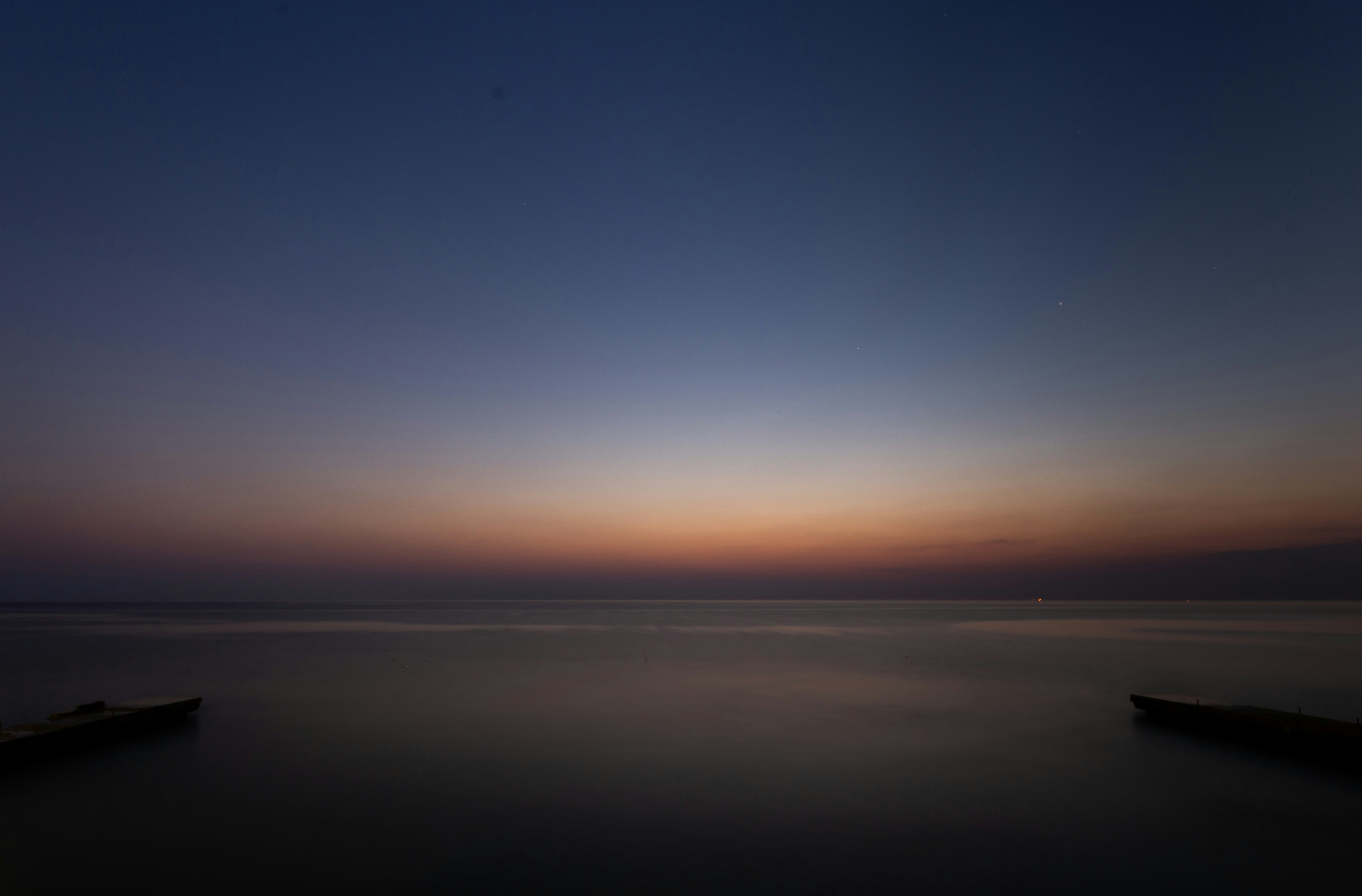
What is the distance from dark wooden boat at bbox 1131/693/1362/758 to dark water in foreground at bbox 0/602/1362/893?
0.57 m

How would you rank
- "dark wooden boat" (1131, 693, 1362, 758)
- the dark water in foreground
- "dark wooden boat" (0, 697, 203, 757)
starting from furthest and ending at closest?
"dark wooden boat" (1131, 693, 1362, 758) < "dark wooden boat" (0, 697, 203, 757) < the dark water in foreground

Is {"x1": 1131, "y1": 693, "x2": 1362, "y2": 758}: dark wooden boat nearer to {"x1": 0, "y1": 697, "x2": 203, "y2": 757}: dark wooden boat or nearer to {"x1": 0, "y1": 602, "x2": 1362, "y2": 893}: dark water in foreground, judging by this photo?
{"x1": 0, "y1": 602, "x2": 1362, "y2": 893}: dark water in foreground

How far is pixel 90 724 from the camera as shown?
15172mm

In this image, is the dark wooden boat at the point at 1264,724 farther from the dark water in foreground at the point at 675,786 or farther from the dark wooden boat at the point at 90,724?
the dark wooden boat at the point at 90,724

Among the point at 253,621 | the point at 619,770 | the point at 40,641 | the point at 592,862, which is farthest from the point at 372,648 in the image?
the point at 253,621

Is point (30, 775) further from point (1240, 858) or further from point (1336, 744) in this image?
point (1336, 744)

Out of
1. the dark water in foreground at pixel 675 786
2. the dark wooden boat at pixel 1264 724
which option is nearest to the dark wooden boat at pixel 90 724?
the dark water in foreground at pixel 675 786

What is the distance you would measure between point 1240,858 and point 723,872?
6.93 m

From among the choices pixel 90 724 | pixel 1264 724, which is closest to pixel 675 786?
pixel 90 724

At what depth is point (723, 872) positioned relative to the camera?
895cm

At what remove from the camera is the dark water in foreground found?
29.4 ft

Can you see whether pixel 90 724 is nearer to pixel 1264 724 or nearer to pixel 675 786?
pixel 675 786

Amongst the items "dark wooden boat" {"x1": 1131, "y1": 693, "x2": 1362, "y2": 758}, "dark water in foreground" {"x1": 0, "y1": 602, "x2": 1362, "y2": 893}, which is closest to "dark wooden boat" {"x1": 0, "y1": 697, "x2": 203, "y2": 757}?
"dark water in foreground" {"x1": 0, "y1": 602, "x2": 1362, "y2": 893}

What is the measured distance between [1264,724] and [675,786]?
12865 millimetres
